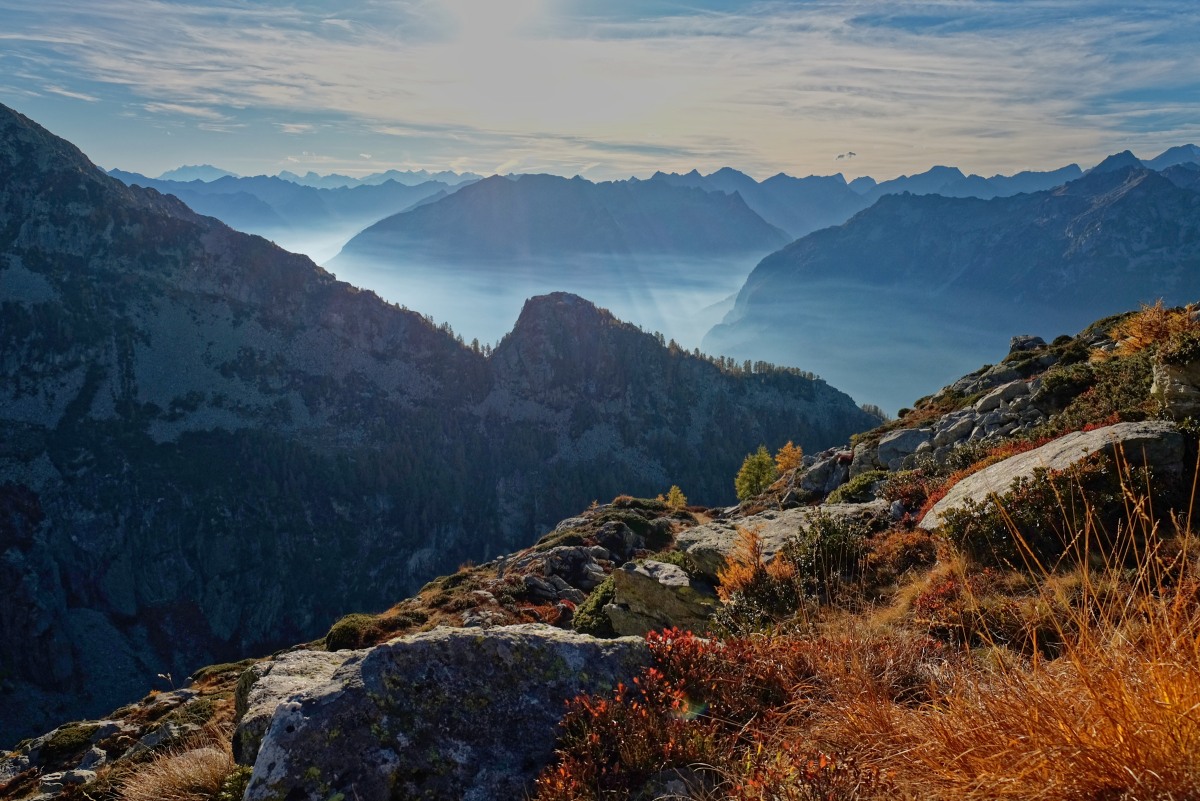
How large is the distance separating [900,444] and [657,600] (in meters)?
20.2

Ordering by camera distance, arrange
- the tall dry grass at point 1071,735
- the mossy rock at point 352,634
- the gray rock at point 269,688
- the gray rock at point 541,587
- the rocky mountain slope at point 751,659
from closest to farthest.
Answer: the tall dry grass at point 1071,735, the rocky mountain slope at point 751,659, the gray rock at point 269,688, the mossy rock at point 352,634, the gray rock at point 541,587

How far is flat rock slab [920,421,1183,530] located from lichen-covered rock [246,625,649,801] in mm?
9946

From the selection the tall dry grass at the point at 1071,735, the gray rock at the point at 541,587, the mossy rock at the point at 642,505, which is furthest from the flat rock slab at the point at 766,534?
the mossy rock at the point at 642,505

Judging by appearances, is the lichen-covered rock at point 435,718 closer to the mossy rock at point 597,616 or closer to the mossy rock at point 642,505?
the mossy rock at point 597,616

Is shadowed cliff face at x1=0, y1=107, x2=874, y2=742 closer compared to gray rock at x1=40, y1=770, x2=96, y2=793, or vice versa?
gray rock at x1=40, y1=770, x2=96, y2=793

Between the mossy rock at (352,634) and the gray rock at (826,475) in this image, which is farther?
the gray rock at (826,475)

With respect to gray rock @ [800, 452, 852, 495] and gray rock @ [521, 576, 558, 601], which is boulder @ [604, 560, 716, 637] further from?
gray rock @ [800, 452, 852, 495]

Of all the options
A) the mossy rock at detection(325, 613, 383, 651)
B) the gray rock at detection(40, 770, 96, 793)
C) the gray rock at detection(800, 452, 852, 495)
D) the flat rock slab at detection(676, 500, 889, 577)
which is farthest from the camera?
the gray rock at detection(800, 452, 852, 495)

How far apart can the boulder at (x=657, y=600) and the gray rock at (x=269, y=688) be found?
24.7 feet

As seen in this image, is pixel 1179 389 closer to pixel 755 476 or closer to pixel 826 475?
pixel 826 475

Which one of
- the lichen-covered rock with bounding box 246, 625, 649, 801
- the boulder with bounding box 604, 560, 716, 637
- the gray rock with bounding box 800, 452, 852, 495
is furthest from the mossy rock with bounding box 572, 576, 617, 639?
the gray rock with bounding box 800, 452, 852, 495

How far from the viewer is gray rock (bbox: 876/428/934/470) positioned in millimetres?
29875

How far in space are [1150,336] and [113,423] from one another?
710 feet

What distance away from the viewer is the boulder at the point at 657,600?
14750 millimetres
